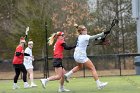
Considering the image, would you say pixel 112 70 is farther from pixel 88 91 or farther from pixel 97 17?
pixel 88 91

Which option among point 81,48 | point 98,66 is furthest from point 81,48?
point 98,66

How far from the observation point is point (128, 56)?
30703mm

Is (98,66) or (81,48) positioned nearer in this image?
(81,48)

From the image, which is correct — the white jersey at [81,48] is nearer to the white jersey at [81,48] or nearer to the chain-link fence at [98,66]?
the white jersey at [81,48]

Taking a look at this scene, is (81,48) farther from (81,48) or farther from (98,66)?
(98,66)

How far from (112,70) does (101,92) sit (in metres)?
15.3

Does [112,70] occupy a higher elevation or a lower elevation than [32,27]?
lower

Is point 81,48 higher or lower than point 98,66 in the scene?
higher

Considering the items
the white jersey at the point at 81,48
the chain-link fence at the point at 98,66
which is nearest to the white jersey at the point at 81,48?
the white jersey at the point at 81,48

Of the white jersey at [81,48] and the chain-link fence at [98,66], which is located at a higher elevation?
the white jersey at [81,48]

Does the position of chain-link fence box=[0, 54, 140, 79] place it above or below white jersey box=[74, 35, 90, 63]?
below

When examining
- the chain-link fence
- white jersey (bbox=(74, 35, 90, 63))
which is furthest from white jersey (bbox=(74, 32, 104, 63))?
the chain-link fence

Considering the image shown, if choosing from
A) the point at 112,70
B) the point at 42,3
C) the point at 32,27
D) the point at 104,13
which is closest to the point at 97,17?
the point at 104,13

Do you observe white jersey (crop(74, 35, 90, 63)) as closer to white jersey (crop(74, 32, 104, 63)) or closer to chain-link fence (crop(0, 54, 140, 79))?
white jersey (crop(74, 32, 104, 63))
